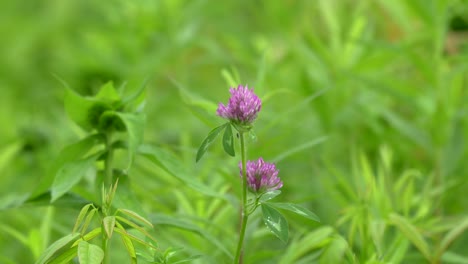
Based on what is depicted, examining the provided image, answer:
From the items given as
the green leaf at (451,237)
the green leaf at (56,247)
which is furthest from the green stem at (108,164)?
the green leaf at (451,237)

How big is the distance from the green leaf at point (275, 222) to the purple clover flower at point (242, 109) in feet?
0.17

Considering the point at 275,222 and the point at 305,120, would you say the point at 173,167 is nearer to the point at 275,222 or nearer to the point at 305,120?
the point at 275,222

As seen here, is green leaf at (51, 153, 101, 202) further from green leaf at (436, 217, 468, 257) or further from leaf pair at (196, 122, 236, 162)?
green leaf at (436, 217, 468, 257)

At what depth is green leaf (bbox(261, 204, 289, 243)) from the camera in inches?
15.4

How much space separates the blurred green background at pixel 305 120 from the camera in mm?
593

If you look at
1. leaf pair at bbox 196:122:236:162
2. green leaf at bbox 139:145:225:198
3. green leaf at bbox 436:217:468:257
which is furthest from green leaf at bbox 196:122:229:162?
green leaf at bbox 436:217:468:257

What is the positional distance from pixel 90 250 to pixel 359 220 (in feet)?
0.80

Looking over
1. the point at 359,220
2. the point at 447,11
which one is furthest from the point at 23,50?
the point at 359,220

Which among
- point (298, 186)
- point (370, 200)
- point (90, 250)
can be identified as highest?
point (298, 186)

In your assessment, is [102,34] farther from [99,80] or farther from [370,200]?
[370,200]

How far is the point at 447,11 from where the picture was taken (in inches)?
30.6

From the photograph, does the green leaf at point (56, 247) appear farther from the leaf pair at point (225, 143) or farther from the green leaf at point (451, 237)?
the green leaf at point (451, 237)

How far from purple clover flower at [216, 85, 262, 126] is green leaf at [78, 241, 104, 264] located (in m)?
0.10

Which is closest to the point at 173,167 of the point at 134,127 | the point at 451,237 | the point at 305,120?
the point at 134,127
